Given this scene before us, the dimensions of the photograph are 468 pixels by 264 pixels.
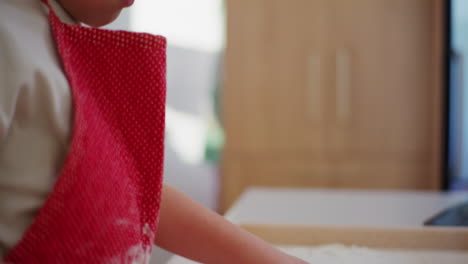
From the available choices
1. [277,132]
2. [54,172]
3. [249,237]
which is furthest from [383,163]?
[54,172]

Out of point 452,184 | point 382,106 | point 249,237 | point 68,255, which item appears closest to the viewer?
point 68,255

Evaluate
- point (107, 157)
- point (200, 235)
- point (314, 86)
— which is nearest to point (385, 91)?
point (314, 86)

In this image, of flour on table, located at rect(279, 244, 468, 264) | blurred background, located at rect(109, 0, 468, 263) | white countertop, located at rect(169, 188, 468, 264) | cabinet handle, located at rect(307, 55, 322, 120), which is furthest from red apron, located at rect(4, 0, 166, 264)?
cabinet handle, located at rect(307, 55, 322, 120)

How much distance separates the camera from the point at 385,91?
2609 mm

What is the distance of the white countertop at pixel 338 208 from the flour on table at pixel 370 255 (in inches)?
5.5

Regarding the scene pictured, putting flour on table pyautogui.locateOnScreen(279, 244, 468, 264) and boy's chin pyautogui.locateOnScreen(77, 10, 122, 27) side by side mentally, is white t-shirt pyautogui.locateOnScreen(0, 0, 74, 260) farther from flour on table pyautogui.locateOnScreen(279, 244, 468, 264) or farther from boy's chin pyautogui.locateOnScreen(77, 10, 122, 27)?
flour on table pyautogui.locateOnScreen(279, 244, 468, 264)

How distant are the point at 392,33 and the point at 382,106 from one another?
355 mm

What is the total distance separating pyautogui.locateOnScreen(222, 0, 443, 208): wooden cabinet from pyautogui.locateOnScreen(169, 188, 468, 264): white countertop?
131cm

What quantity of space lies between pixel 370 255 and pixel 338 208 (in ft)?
1.41

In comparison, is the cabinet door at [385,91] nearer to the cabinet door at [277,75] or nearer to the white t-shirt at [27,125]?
the cabinet door at [277,75]

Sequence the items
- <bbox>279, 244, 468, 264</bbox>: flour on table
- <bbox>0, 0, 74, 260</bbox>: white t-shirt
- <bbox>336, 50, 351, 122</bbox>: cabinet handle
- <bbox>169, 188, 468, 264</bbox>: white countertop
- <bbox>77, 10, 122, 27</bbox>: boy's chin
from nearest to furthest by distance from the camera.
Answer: <bbox>0, 0, 74, 260</bbox>: white t-shirt → <bbox>77, 10, 122, 27</bbox>: boy's chin → <bbox>279, 244, 468, 264</bbox>: flour on table → <bbox>169, 188, 468, 264</bbox>: white countertop → <bbox>336, 50, 351, 122</bbox>: cabinet handle

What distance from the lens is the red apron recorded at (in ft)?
1.21

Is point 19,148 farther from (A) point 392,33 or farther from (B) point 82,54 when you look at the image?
(A) point 392,33

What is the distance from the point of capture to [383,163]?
8.62 ft
